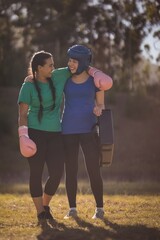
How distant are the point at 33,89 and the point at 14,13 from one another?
2775 cm

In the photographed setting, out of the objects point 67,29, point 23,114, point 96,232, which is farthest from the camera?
point 67,29

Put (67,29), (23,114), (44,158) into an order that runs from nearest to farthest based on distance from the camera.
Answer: (23,114) < (44,158) < (67,29)

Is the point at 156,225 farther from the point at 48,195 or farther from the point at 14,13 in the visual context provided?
the point at 14,13

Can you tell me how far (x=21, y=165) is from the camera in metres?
24.0

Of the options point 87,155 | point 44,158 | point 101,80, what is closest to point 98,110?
point 101,80

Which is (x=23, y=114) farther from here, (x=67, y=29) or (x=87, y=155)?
(x=67, y=29)

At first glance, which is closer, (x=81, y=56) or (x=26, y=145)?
(x=26, y=145)

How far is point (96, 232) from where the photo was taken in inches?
244

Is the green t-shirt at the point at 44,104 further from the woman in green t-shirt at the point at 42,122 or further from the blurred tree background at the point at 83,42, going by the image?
the blurred tree background at the point at 83,42

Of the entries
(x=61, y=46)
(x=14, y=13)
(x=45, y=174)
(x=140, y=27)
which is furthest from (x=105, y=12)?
(x=45, y=174)

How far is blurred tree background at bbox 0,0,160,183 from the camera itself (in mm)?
29719

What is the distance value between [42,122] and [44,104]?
20 cm

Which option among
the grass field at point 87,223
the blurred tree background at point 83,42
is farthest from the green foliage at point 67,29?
the grass field at point 87,223

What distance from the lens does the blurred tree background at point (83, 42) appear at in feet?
97.5
